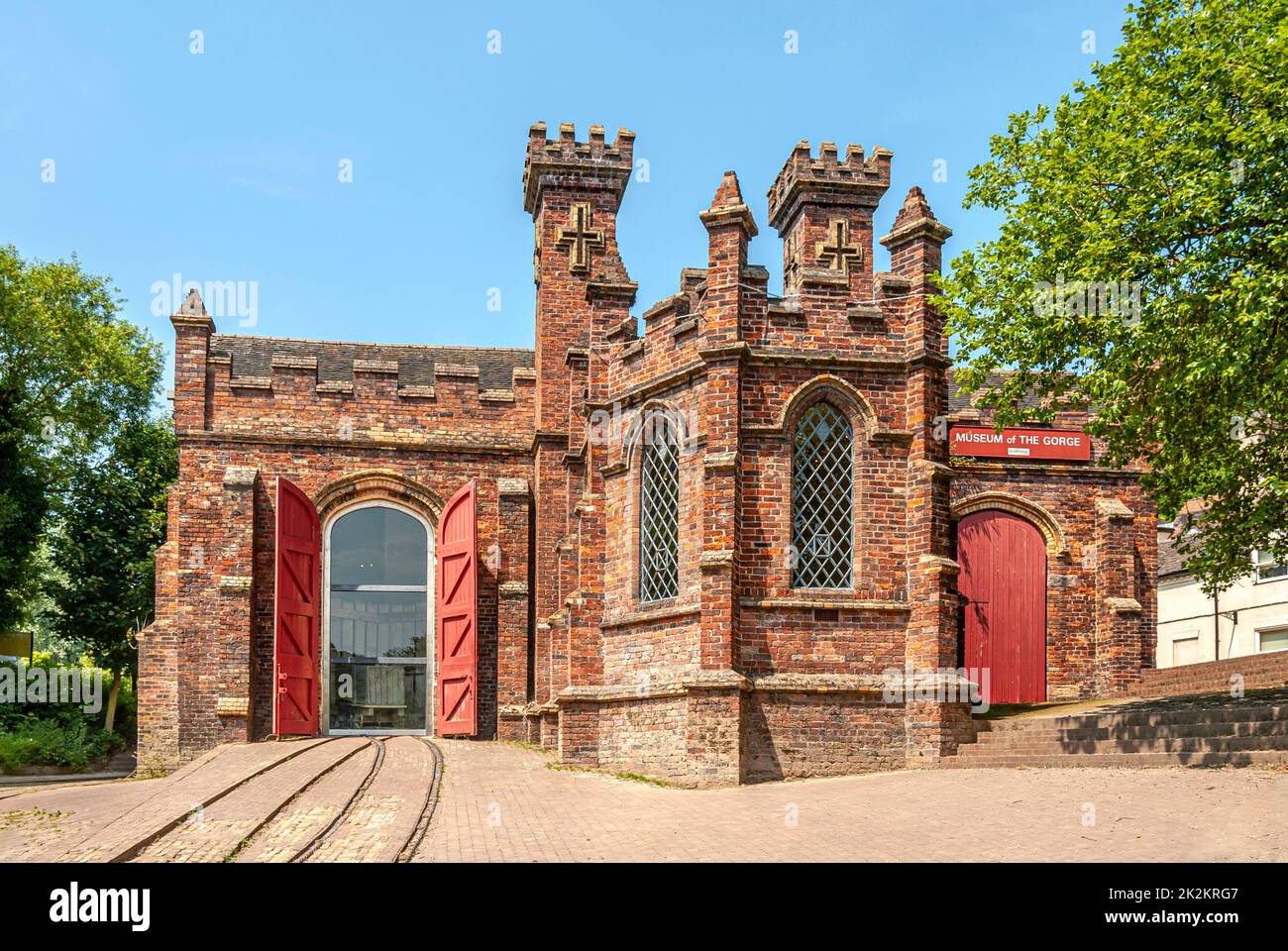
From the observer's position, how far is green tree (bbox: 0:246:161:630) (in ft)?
91.4

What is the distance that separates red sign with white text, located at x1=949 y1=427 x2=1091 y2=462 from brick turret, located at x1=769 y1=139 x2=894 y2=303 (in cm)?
366

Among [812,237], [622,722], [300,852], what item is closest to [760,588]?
[622,722]

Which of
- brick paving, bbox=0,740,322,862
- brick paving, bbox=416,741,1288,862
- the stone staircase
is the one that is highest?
the stone staircase

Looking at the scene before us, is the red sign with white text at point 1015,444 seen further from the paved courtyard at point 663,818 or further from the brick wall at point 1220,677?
the paved courtyard at point 663,818

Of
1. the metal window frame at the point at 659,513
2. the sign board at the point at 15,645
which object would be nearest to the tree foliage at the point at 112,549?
the sign board at the point at 15,645

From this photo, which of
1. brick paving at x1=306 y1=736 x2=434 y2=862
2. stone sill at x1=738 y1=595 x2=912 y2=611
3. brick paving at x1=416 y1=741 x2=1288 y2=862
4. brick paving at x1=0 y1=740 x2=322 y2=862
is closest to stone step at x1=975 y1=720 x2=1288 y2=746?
brick paving at x1=416 y1=741 x2=1288 y2=862

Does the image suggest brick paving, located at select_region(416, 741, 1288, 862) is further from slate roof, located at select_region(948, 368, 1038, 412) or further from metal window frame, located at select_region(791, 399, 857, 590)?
slate roof, located at select_region(948, 368, 1038, 412)

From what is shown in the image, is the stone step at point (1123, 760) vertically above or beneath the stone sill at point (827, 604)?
beneath

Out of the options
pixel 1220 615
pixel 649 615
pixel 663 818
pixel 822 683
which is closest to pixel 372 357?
pixel 649 615

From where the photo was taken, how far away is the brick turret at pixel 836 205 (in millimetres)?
25594

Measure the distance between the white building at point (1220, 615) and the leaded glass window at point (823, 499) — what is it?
14992 millimetres

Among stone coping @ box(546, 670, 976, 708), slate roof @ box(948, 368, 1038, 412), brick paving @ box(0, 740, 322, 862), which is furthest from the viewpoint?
slate roof @ box(948, 368, 1038, 412)

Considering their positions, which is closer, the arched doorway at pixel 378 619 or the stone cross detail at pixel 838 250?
the arched doorway at pixel 378 619

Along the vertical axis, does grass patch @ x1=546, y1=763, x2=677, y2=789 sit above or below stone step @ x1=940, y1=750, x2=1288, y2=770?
below
